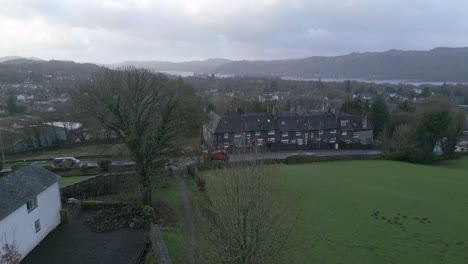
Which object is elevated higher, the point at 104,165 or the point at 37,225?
the point at 37,225

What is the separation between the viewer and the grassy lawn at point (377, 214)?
59.5 feet

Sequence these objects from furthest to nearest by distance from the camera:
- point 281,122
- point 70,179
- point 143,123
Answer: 1. point 281,122
2. point 70,179
3. point 143,123

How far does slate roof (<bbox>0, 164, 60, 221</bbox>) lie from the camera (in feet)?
54.0

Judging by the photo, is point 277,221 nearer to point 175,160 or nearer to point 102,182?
point 175,160

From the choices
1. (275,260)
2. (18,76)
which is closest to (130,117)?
(275,260)

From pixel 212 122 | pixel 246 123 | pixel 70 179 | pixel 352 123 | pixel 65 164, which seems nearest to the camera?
pixel 70 179

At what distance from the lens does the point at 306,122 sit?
54438 mm

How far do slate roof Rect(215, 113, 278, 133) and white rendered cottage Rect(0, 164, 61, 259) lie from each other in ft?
99.6

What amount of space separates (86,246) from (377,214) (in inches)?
748

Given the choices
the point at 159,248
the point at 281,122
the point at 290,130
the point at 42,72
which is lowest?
the point at 290,130

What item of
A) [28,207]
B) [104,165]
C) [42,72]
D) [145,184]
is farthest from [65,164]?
[42,72]

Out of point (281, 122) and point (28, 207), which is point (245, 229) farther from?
point (281, 122)

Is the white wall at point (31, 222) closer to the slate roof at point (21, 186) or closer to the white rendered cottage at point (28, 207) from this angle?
the white rendered cottage at point (28, 207)

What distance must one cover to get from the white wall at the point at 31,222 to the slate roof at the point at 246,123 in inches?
1188
